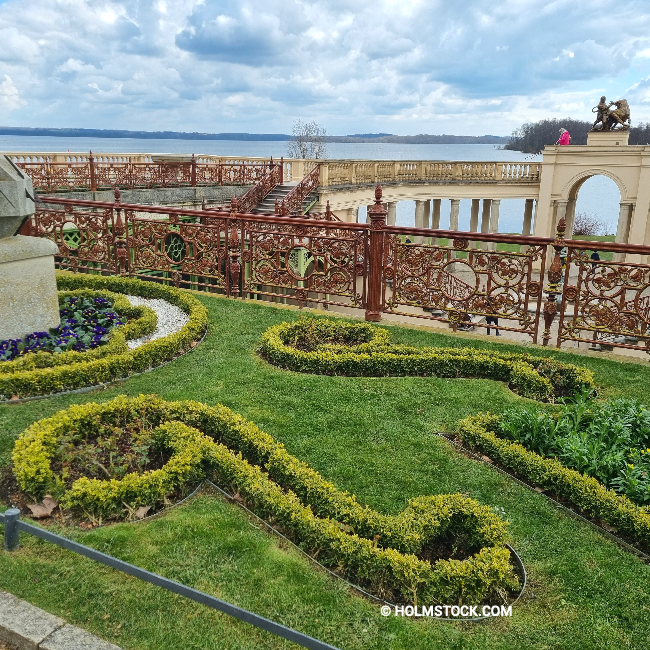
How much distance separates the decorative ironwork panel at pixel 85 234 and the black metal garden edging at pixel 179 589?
776 centimetres

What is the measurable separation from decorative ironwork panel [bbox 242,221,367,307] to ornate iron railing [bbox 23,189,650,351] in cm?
2

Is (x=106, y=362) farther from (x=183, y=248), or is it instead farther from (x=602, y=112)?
(x=602, y=112)

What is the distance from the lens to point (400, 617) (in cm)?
319

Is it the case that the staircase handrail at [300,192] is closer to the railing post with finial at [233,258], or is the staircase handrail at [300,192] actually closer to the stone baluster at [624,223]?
the railing post with finial at [233,258]

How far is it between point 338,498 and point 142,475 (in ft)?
4.46

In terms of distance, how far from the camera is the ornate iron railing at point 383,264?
7.25m

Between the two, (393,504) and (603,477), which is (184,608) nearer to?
(393,504)

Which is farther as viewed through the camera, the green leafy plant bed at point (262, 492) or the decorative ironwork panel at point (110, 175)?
the decorative ironwork panel at point (110, 175)

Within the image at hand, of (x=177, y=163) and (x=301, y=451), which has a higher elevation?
(x=177, y=163)

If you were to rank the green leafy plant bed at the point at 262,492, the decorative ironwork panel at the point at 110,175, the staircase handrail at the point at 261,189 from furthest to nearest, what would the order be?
1. the staircase handrail at the point at 261,189
2. the decorative ironwork panel at the point at 110,175
3. the green leafy plant bed at the point at 262,492

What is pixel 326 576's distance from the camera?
348 centimetres

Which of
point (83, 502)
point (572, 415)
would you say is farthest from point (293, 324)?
point (83, 502)

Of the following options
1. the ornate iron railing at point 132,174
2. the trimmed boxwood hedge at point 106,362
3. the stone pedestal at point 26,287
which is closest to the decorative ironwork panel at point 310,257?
the trimmed boxwood hedge at point 106,362

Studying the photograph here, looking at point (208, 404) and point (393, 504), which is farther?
point (208, 404)
